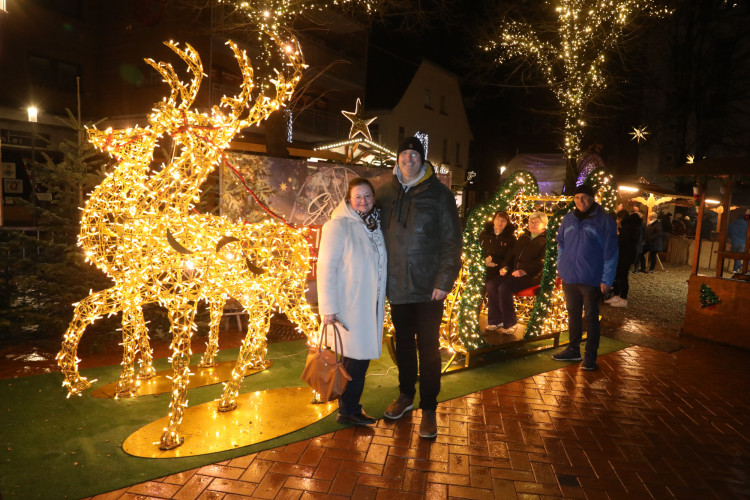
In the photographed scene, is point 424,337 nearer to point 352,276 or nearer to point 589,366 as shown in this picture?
point 352,276

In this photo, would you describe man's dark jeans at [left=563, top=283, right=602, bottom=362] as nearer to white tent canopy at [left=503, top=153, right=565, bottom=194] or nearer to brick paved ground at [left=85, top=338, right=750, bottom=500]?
brick paved ground at [left=85, top=338, right=750, bottom=500]

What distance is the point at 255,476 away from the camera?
2980 millimetres

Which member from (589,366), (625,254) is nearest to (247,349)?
(589,366)

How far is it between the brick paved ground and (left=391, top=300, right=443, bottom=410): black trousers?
14.5 inches

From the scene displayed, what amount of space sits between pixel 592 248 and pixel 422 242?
2557 millimetres

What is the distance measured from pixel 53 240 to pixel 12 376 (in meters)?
1.57

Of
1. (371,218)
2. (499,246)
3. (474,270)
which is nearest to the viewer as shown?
(371,218)

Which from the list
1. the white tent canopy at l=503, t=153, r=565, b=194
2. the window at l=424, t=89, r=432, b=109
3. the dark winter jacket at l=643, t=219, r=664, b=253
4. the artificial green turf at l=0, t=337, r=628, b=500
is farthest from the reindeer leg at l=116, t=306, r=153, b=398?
the window at l=424, t=89, r=432, b=109

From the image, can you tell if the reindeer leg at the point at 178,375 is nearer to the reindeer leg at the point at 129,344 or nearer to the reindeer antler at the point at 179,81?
the reindeer leg at the point at 129,344

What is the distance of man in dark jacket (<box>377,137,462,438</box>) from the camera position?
3438 mm

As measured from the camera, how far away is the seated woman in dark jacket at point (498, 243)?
6312 mm

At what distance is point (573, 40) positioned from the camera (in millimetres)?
11578

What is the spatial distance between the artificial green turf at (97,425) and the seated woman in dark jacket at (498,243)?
151cm

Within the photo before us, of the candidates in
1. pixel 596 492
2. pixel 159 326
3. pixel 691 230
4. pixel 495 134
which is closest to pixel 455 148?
pixel 495 134
